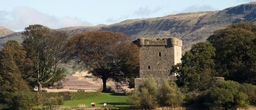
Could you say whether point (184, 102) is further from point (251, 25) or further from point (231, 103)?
point (251, 25)

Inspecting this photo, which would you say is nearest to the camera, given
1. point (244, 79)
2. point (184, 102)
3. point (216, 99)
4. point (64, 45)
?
point (216, 99)

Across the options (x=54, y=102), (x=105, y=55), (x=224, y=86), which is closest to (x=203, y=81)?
(x=224, y=86)

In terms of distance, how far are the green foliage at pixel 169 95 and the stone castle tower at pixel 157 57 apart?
5113mm

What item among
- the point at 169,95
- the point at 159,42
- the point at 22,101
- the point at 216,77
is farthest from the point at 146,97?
the point at 22,101

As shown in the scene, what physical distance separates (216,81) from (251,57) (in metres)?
5.84

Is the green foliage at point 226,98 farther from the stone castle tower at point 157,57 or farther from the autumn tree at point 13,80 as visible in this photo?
the autumn tree at point 13,80

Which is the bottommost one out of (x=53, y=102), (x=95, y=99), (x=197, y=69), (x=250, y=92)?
(x=95, y=99)

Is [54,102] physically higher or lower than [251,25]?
lower

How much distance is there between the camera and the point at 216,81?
47406 millimetres

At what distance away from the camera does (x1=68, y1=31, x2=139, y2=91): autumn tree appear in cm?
6394

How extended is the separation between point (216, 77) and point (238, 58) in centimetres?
492

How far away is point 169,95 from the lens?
44.2m

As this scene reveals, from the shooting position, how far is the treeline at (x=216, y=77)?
43312 mm

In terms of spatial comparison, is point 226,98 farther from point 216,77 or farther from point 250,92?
point 216,77
